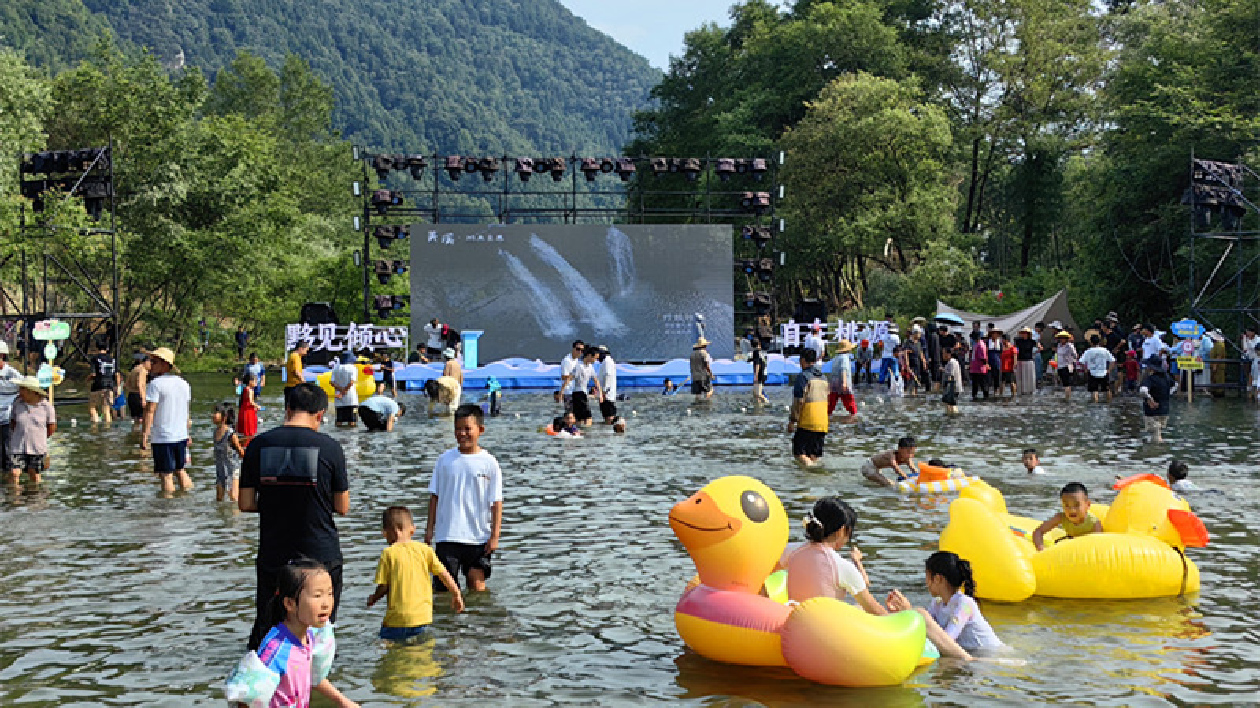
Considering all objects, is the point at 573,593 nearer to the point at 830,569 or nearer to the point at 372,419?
the point at 830,569

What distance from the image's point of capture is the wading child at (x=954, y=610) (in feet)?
24.3

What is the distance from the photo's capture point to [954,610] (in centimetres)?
741

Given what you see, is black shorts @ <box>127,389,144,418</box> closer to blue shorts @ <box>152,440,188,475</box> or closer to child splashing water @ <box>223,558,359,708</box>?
blue shorts @ <box>152,440,188,475</box>

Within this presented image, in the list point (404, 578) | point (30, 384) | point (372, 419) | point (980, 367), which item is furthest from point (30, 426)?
point (980, 367)

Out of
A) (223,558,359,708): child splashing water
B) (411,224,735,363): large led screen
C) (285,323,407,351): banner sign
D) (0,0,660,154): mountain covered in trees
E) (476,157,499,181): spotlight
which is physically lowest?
(223,558,359,708): child splashing water

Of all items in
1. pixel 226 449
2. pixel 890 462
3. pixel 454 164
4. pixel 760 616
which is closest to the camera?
pixel 760 616

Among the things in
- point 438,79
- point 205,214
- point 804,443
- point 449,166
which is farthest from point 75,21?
point 804,443

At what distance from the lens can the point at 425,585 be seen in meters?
7.67

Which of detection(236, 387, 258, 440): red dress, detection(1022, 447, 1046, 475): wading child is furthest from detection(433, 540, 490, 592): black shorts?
detection(1022, 447, 1046, 475): wading child

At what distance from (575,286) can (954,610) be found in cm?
3390

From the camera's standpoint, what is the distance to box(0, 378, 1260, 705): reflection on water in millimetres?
6926

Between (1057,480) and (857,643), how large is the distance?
8562mm

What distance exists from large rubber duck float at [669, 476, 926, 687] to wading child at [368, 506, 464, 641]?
153cm

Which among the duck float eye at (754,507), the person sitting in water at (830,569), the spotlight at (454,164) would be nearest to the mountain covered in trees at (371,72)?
the spotlight at (454,164)
